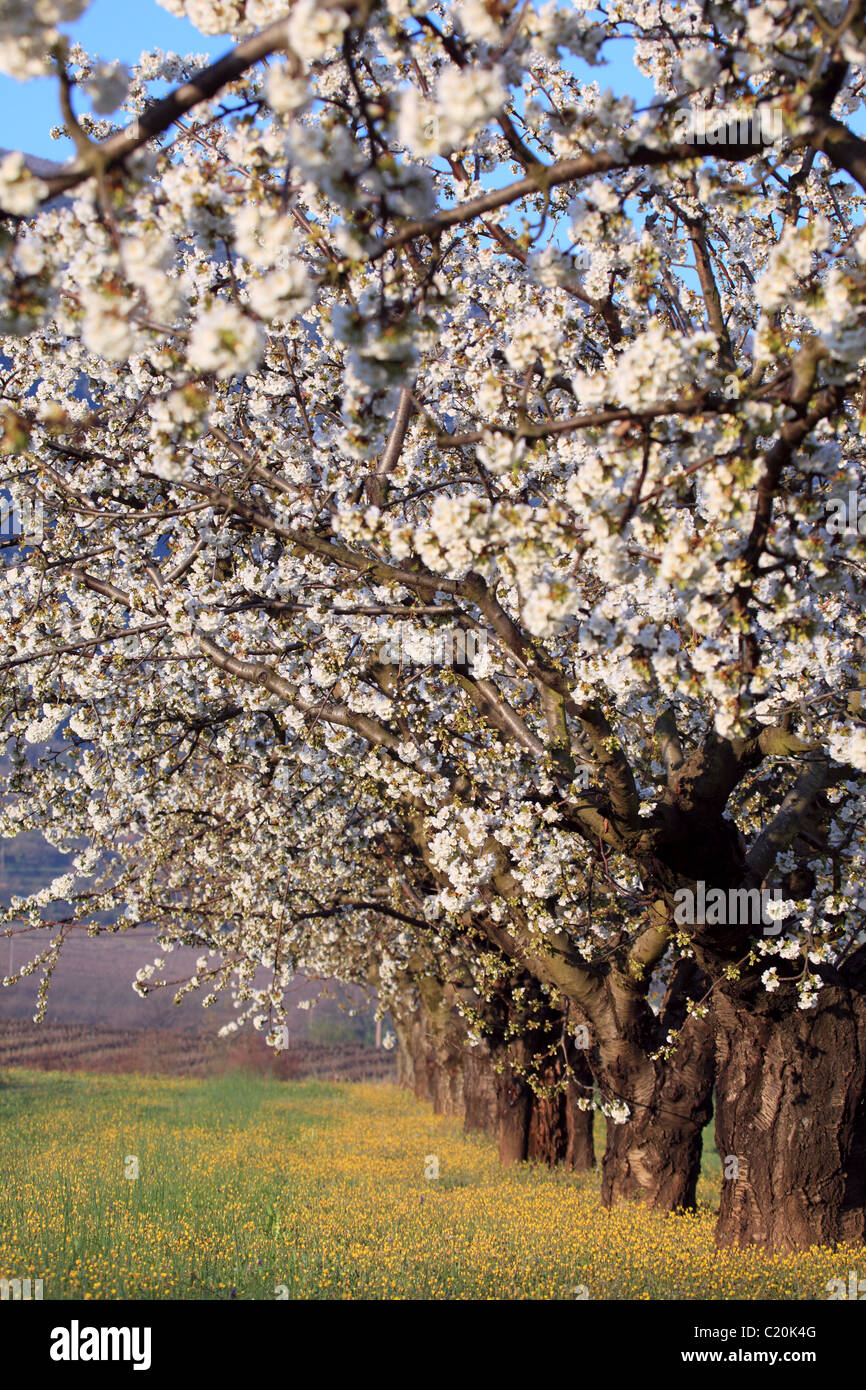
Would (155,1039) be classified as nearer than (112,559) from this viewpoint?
No

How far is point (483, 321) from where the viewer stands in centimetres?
973

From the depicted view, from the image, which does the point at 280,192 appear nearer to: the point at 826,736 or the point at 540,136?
the point at 540,136

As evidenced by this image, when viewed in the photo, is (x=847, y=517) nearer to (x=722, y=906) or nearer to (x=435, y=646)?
(x=435, y=646)

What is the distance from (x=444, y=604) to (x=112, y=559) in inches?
148

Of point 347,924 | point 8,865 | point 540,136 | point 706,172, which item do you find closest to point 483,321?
point 540,136

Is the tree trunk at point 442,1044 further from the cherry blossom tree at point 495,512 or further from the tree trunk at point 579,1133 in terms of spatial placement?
the cherry blossom tree at point 495,512

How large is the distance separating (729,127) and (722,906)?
18.7ft

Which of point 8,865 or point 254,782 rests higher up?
point 8,865

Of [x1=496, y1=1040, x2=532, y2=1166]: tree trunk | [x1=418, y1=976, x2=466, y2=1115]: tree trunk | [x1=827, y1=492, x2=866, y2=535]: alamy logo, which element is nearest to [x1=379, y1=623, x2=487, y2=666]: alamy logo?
[x1=827, y1=492, x2=866, y2=535]: alamy logo

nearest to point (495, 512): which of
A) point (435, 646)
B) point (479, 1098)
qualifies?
point (435, 646)

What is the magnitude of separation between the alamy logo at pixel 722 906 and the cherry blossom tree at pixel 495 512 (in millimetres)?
37
